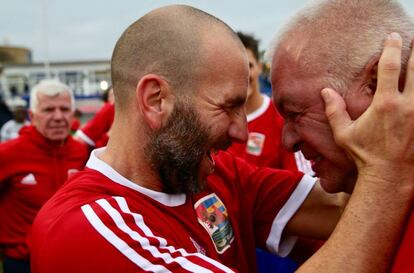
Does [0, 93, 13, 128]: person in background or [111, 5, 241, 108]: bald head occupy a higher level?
[111, 5, 241, 108]: bald head

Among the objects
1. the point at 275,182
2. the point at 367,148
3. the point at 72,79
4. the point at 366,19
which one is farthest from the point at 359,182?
the point at 72,79

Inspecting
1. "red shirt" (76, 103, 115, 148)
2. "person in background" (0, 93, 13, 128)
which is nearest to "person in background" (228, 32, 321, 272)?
"red shirt" (76, 103, 115, 148)

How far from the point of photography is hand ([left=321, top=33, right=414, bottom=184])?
4.60 feet

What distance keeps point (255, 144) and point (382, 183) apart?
3.05 metres

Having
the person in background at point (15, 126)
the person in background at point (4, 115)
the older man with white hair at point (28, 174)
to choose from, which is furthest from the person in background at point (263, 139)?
the person in background at point (4, 115)

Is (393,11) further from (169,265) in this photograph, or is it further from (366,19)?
(169,265)

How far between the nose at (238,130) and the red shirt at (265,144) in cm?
231

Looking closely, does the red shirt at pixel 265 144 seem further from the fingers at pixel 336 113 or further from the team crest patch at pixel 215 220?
the fingers at pixel 336 113

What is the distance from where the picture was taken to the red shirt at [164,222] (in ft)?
5.02

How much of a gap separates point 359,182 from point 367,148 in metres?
0.10

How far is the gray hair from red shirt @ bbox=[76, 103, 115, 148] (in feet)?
17.6

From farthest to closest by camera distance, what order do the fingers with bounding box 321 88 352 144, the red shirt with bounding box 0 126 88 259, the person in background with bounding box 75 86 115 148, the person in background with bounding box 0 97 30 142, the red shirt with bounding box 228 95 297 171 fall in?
the person in background with bounding box 0 97 30 142 → the person in background with bounding box 75 86 115 148 → the red shirt with bounding box 0 126 88 259 → the red shirt with bounding box 228 95 297 171 → the fingers with bounding box 321 88 352 144

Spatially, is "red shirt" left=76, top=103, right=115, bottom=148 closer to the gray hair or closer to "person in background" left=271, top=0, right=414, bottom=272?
"person in background" left=271, top=0, right=414, bottom=272

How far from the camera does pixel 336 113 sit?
5.01 feet
